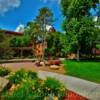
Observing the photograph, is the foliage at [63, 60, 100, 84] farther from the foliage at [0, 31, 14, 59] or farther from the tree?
the foliage at [0, 31, 14, 59]

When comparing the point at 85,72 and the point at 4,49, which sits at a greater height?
the point at 4,49

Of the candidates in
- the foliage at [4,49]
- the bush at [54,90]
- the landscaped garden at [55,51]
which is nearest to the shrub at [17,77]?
the landscaped garden at [55,51]

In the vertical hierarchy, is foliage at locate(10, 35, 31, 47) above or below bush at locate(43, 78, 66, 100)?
above

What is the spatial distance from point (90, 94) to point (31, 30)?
53.3m

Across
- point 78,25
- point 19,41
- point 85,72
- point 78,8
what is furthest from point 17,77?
point 19,41

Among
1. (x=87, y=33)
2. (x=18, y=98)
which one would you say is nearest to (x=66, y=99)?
(x=18, y=98)

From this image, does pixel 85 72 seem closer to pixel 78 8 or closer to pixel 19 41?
pixel 78 8

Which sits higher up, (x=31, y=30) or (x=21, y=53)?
(x=31, y=30)

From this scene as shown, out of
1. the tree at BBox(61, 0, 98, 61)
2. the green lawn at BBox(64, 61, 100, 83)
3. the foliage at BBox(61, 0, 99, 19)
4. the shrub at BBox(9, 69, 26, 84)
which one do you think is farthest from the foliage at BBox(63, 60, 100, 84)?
the foliage at BBox(61, 0, 99, 19)

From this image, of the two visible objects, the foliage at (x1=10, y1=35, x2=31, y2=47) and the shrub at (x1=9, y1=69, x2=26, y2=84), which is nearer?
the shrub at (x1=9, y1=69, x2=26, y2=84)

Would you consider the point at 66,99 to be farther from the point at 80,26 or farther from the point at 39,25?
the point at 39,25

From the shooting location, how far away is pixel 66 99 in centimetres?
1286

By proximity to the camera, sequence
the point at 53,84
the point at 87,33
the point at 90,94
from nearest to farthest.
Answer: the point at 53,84, the point at 90,94, the point at 87,33

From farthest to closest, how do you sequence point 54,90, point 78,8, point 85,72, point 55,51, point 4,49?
point 55,51
point 4,49
point 78,8
point 85,72
point 54,90
